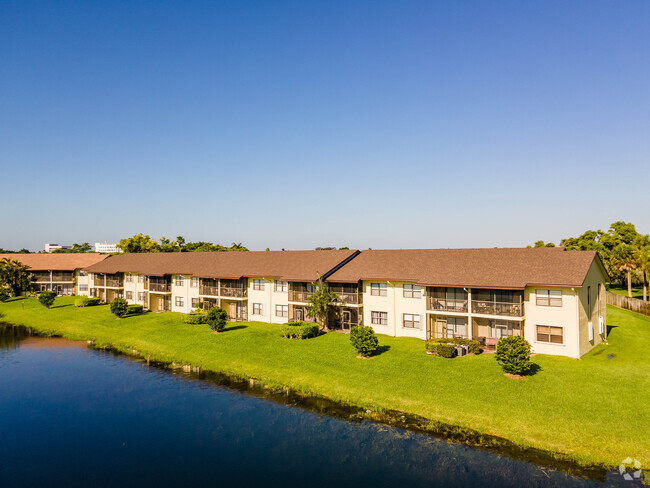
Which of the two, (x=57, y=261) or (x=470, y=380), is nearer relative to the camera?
(x=470, y=380)

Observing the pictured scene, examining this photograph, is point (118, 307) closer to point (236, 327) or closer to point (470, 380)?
point (236, 327)

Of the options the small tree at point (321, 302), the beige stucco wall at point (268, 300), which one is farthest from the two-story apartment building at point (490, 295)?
the beige stucco wall at point (268, 300)

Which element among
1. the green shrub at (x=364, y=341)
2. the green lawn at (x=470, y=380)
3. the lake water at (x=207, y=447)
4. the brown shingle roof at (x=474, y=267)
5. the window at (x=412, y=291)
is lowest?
the lake water at (x=207, y=447)

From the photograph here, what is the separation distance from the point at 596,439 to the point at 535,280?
1546cm

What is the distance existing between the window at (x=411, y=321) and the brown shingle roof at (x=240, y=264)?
10.5m

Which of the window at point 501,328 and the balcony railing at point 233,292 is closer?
the window at point 501,328

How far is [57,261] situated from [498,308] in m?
85.1

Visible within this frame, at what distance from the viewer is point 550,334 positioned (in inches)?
1260

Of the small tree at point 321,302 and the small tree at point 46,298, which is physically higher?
the small tree at point 321,302

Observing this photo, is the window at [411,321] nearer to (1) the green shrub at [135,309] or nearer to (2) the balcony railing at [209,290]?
(2) the balcony railing at [209,290]

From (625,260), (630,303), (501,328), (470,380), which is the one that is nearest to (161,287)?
(501,328)

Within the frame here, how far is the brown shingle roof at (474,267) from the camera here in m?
33.1

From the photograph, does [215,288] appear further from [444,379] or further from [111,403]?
[444,379]

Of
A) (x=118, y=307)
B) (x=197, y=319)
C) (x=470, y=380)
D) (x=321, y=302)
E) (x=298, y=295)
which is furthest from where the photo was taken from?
(x=118, y=307)
